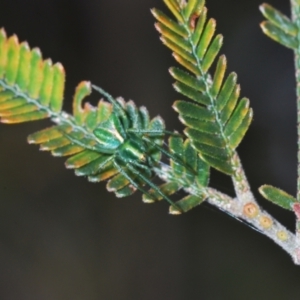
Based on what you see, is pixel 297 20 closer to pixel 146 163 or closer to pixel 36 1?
pixel 146 163

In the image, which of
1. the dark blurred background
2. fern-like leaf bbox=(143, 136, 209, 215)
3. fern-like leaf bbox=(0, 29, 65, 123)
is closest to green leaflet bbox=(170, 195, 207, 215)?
fern-like leaf bbox=(143, 136, 209, 215)

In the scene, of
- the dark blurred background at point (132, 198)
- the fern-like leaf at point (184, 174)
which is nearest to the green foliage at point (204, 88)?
the fern-like leaf at point (184, 174)

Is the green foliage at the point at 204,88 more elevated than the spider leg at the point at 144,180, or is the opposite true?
the green foliage at the point at 204,88

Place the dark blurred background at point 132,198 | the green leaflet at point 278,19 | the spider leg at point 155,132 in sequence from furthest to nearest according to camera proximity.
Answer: the dark blurred background at point 132,198
the spider leg at point 155,132
the green leaflet at point 278,19

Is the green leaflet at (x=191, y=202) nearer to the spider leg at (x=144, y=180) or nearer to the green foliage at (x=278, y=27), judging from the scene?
the spider leg at (x=144, y=180)

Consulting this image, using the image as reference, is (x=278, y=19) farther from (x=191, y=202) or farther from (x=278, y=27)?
(x=191, y=202)

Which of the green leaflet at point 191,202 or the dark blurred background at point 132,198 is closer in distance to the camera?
the green leaflet at point 191,202

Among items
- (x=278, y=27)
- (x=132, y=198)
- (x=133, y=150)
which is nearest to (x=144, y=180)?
(x=133, y=150)
